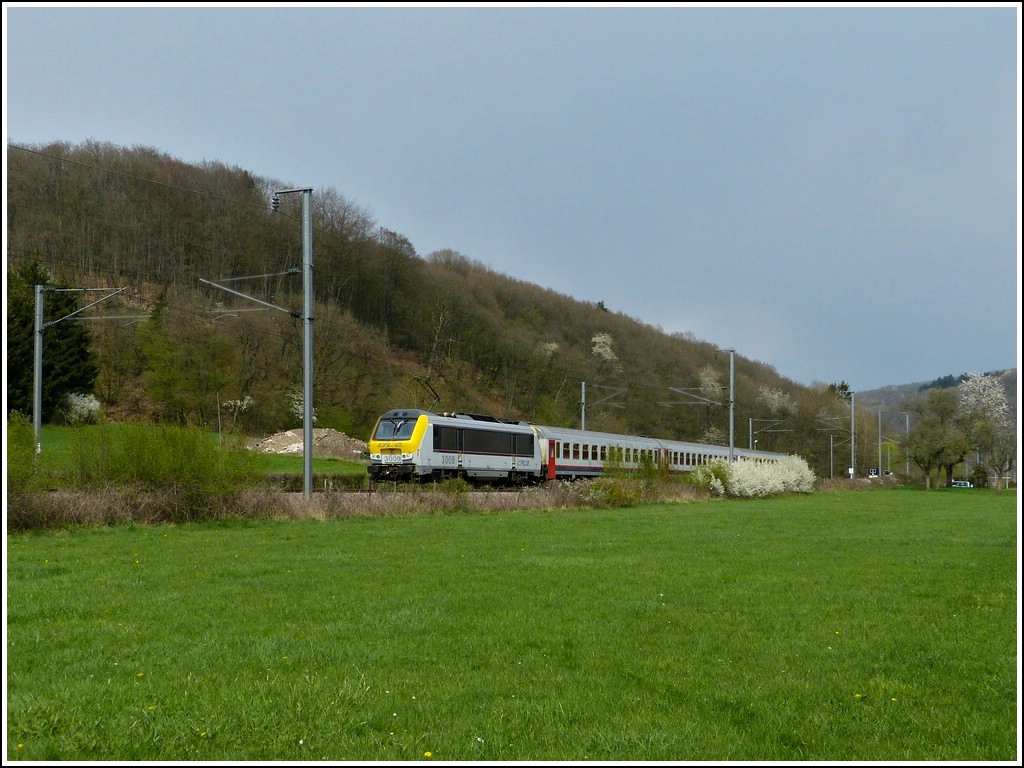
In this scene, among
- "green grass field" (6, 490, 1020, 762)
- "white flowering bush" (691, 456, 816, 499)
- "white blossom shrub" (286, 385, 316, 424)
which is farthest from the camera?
"white blossom shrub" (286, 385, 316, 424)

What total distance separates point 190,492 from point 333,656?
1188 cm

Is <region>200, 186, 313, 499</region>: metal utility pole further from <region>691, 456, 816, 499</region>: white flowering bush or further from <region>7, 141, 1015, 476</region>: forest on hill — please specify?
→ <region>691, 456, 816, 499</region>: white flowering bush

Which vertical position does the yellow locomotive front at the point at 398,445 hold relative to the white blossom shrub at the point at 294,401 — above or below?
below

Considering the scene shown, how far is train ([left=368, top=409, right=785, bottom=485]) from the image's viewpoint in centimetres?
3089

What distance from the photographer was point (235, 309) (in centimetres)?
4472

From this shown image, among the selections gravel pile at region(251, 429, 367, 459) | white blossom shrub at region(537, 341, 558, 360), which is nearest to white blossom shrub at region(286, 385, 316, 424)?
gravel pile at region(251, 429, 367, 459)

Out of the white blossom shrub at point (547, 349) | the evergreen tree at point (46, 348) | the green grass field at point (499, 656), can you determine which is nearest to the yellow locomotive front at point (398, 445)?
the evergreen tree at point (46, 348)

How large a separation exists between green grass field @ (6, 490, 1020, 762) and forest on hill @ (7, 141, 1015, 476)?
25240 millimetres

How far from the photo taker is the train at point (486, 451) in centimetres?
3089

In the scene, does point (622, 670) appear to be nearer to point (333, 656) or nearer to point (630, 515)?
point (333, 656)

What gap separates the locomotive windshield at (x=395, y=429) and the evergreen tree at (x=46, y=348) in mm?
15187

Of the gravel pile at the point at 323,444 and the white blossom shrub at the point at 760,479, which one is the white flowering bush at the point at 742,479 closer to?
the white blossom shrub at the point at 760,479

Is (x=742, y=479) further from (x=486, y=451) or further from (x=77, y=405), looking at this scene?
(x=77, y=405)

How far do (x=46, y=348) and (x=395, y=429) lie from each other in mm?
22302
